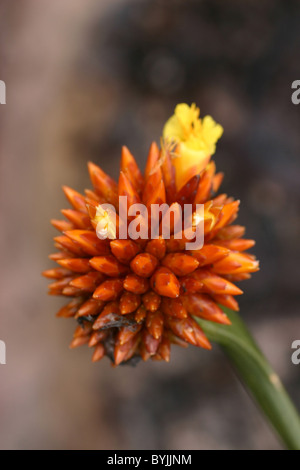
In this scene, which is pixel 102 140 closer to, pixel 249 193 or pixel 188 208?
pixel 249 193

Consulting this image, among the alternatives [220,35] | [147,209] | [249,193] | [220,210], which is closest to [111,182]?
[147,209]

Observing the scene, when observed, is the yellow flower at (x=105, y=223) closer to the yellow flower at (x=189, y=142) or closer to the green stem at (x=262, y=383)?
the yellow flower at (x=189, y=142)

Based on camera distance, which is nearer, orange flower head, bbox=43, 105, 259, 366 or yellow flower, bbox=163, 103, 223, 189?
orange flower head, bbox=43, 105, 259, 366

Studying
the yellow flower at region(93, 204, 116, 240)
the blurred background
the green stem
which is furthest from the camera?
the blurred background

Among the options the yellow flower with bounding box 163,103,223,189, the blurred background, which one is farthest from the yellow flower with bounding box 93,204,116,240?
the blurred background

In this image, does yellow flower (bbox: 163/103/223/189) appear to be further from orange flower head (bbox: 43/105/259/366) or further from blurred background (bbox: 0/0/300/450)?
blurred background (bbox: 0/0/300/450)

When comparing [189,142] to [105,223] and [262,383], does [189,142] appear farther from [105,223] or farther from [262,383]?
[262,383]
